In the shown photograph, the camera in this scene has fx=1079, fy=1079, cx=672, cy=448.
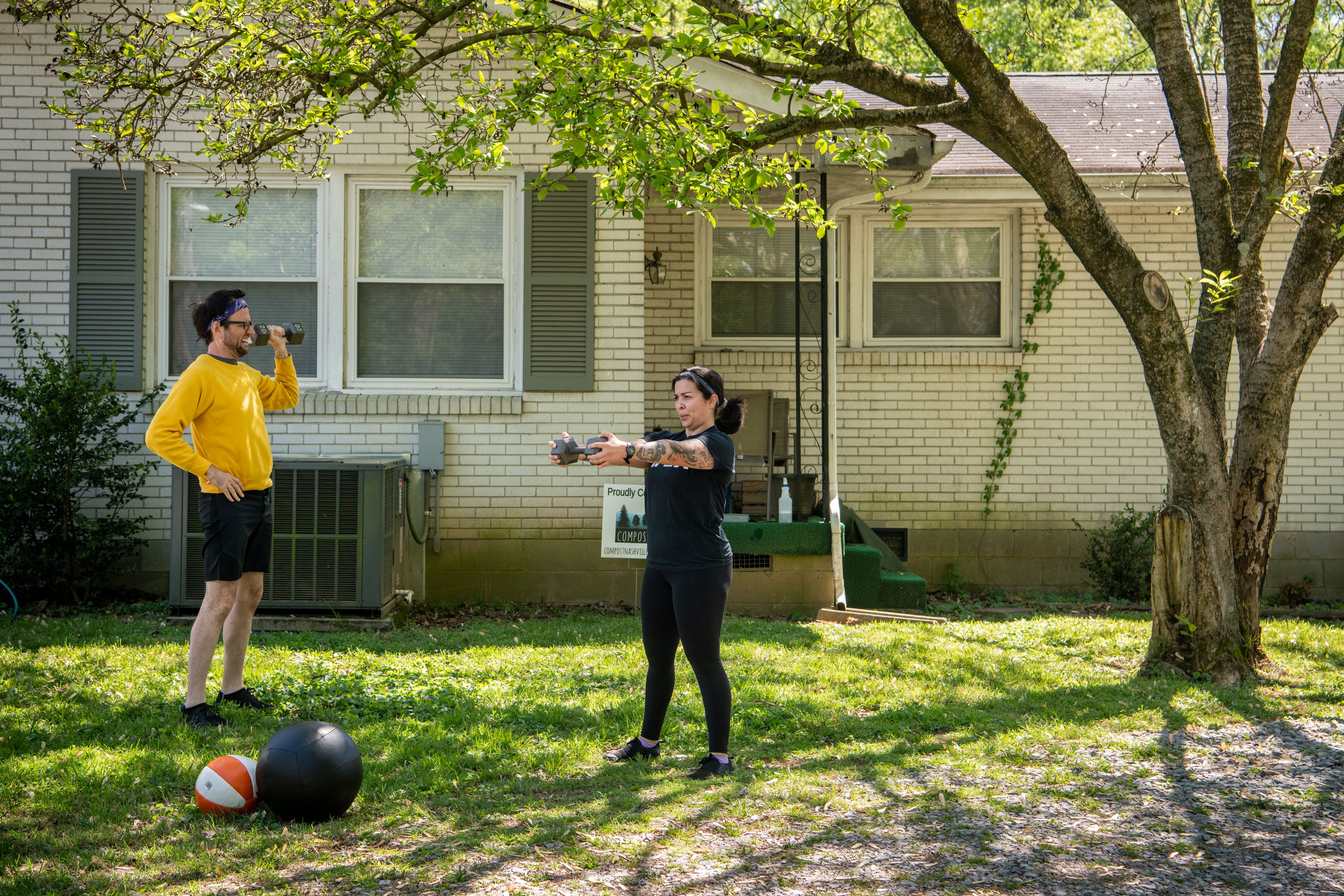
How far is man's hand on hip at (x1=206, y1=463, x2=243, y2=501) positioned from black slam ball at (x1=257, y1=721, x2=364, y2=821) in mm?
1440

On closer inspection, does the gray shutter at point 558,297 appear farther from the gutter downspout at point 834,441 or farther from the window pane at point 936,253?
the window pane at point 936,253

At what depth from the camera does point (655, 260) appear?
9.35 meters

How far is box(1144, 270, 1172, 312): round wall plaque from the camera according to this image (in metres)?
5.68

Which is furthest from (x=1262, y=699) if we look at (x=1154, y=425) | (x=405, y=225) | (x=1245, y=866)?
(x=405, y=225)

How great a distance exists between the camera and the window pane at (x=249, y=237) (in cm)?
829

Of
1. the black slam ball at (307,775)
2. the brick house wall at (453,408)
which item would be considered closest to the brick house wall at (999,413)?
the brick house wall at (453,408)

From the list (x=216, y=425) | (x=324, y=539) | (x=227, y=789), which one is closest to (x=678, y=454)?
(x=227, y=789)

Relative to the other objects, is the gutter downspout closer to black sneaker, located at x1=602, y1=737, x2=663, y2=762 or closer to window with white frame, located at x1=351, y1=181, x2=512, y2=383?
window with white frame, located at x1=351, y1=181, x2=512, y2=383

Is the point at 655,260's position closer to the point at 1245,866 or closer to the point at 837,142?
the point at 837,142

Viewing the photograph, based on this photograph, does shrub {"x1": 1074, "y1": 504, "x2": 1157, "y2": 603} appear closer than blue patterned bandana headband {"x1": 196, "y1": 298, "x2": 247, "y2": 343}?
No

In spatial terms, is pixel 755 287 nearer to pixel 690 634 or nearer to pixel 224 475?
pixel 224 475

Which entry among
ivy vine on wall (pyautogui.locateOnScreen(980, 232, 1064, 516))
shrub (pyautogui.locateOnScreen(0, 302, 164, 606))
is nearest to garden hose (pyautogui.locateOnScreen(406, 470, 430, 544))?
shrub (pyautogui.locateOnScreen(0, 302, 164, 606))

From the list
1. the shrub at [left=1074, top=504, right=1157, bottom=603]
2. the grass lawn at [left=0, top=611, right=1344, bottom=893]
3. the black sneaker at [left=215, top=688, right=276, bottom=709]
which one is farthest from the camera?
the shrub at [left=1074, top=504, right=1157, bottom=603]

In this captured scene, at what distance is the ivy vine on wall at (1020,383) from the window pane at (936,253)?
0.44 meters
